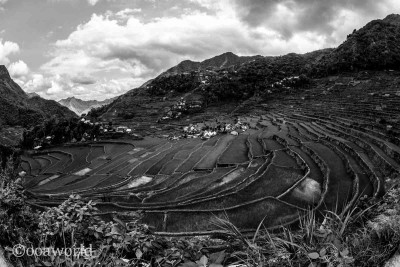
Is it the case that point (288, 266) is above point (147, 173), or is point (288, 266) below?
above

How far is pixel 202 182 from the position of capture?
23.4m

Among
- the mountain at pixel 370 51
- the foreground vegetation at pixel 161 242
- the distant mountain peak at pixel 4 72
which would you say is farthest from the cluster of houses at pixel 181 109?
the distant mountain peak at pixel 4 72

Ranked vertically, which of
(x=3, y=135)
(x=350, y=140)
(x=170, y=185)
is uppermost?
(x=3, y=135)

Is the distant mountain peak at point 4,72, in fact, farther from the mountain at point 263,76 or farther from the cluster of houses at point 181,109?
the cluster of houses at point 181,109

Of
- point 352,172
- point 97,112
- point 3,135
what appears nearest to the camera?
point 352,172

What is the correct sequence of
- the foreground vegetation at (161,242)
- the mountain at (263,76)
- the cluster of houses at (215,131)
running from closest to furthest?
the foreground vegetation at (161,242) < the cluster of houses at (215,131) < the mountain at (263,76)

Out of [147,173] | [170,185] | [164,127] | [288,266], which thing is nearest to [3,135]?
[164,127]

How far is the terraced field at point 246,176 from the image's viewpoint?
53.7 feet

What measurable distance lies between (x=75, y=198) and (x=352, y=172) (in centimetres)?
1908

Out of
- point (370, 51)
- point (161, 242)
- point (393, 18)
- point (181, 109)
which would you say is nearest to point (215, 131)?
point (181, 109)

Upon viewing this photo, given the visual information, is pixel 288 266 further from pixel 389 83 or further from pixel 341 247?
pixel 389 83

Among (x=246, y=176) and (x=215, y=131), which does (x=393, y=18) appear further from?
(x=246, y=176)

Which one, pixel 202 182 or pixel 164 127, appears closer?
pixel 202 182

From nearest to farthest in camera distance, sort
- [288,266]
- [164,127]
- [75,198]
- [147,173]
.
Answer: [288,266]
[75,198]
[147,173]
[164,127]
